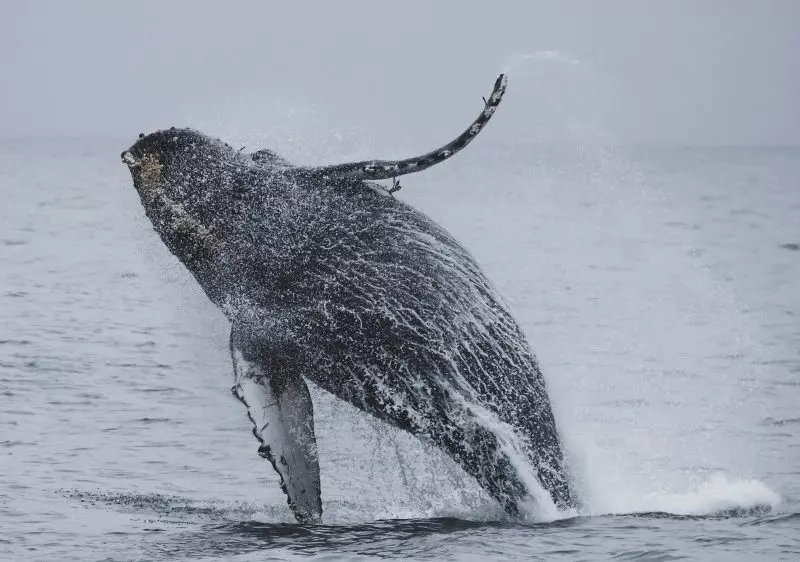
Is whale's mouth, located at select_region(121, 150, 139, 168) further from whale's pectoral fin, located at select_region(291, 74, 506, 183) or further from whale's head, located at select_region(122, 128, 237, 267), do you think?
whale's pectoral fin, located at select_region(291, 74, 506, 183)

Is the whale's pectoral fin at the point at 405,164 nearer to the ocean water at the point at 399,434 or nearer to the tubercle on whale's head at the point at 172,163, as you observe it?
the tubercle on whale's head at the point at 172,163

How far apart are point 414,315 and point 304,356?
1.12 m

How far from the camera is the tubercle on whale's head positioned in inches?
522

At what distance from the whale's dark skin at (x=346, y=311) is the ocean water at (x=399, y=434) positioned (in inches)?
15.9

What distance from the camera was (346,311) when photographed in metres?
12.6

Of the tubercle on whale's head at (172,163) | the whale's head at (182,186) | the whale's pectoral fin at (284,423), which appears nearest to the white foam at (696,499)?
the whale's pectoral fin at (284,423)

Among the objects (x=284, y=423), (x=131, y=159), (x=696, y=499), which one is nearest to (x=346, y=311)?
(x=284, y=423)

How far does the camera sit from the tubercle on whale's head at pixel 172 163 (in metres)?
13.3

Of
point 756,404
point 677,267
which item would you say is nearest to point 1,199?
point 677,267

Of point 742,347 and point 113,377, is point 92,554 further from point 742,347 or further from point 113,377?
point 742,347

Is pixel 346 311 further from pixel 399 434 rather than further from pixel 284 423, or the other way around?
pixel 399 434

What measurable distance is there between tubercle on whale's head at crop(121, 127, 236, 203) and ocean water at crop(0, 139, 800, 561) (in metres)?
0.63

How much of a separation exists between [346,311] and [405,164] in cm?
144

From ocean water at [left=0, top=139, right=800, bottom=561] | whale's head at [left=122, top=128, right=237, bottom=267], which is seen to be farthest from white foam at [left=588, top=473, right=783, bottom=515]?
whale's head at [left=122, top=128, right=237, bottom=267]
